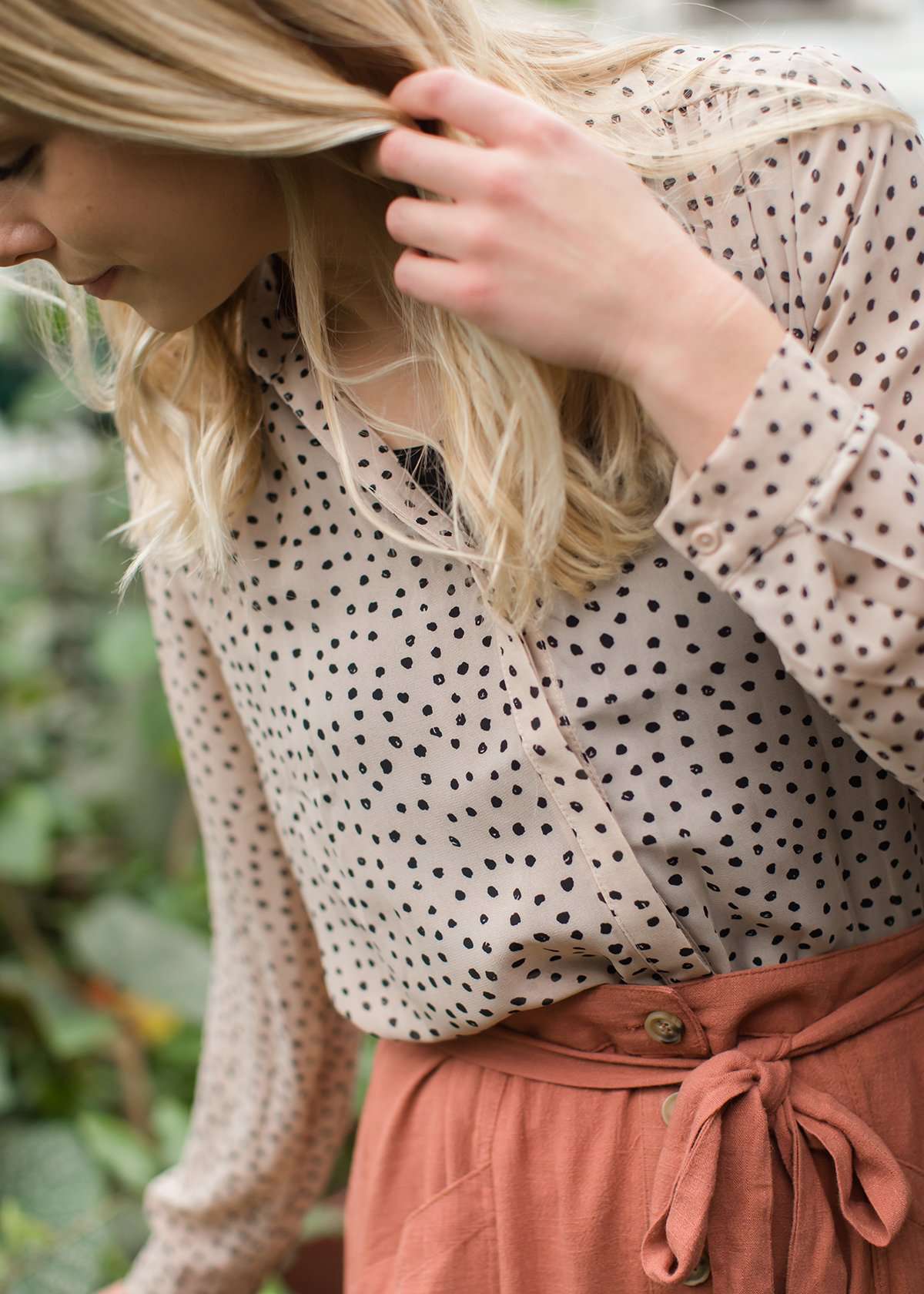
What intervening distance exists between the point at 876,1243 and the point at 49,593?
5.66 feet

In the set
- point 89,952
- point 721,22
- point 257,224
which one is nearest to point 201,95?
point 257,224

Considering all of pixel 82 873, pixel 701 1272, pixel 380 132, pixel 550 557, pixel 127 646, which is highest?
pixel 380 132

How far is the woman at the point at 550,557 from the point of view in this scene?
58 cm

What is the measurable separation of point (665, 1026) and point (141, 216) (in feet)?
1.91

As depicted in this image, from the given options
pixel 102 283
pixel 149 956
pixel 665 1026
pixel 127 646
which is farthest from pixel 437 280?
pixel 149 956

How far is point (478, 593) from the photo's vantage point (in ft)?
2.46

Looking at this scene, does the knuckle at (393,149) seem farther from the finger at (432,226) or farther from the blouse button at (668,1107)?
the blouse button at (668,1107)

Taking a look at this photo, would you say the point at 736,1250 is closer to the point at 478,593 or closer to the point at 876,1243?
the point at 876,1243

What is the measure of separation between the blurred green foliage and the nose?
3.28 feet

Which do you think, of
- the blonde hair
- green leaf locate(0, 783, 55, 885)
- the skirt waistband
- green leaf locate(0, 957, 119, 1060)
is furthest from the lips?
green leaf locate(0, 957, 119, 1060)

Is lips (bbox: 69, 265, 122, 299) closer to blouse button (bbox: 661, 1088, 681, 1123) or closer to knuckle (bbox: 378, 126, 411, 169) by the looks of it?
knuckle (bbox: 378, 126, 411, 169)

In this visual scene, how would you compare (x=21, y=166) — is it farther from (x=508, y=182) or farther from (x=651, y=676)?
(x=651, y=676)

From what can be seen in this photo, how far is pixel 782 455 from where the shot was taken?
57 cm

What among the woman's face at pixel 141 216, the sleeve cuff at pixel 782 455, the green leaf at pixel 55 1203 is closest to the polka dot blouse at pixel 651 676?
the sleeve cuff at pixel 782 455
